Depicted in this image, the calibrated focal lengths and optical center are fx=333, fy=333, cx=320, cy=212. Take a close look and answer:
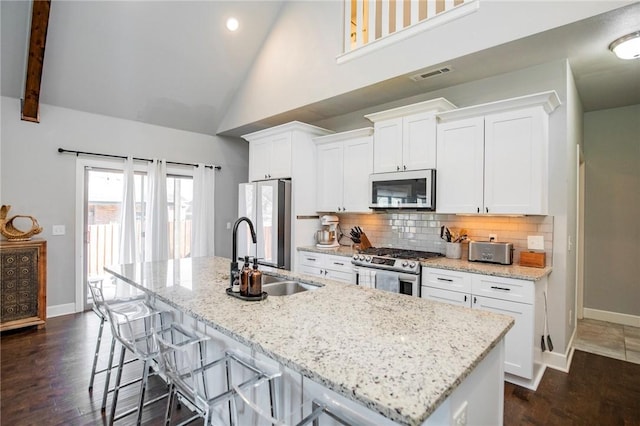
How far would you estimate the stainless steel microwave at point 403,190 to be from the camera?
11.0 feet

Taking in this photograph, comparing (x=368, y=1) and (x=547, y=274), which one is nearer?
(x=547, y=274)

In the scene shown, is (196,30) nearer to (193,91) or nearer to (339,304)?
(193,91)

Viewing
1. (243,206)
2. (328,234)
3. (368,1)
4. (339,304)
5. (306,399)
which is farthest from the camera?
(243,206)

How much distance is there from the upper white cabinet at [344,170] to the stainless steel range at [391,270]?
74 centimetres

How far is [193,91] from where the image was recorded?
481 centimetres

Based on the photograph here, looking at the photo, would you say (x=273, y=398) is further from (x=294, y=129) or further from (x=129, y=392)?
(x=294, y=129)

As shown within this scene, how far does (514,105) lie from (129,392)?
388cm

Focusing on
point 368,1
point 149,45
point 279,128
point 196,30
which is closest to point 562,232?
point 368,1

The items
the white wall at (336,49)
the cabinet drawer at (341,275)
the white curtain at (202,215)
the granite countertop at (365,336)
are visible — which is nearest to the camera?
the granite countertop at (365,336)

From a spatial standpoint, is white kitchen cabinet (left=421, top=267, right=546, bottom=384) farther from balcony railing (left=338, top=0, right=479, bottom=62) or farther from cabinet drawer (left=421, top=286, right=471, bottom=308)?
balcony railing (left=338, top=0, right=479, bottom=62)

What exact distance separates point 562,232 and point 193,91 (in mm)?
4794

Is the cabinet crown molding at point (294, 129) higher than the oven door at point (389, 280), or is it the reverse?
the cabinet crown molding at point (294, 129)

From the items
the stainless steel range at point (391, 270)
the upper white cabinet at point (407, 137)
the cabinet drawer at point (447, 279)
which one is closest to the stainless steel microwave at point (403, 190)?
the upper white cabinet at point (407, 137)

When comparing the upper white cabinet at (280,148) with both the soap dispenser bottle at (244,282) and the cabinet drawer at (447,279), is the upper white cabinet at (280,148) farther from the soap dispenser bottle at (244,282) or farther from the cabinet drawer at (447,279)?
the soap dispenser bottle at (244,282)
